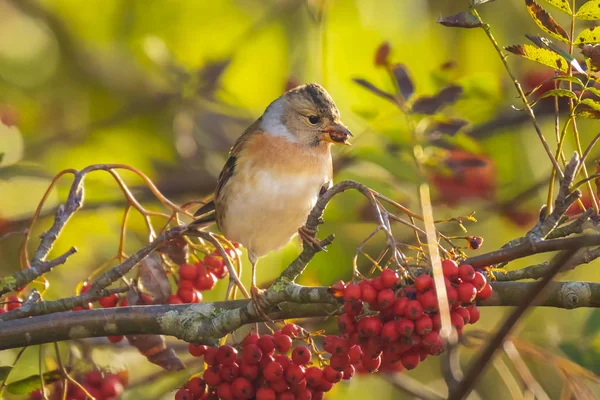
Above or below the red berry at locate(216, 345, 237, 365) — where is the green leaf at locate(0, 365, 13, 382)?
below

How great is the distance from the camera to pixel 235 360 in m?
2.49

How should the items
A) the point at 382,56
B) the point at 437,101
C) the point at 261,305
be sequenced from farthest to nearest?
the point at 382,56 → the point at 437,101 → the point at 261,305

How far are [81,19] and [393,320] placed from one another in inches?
155

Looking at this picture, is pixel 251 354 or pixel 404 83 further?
pixel 404 83

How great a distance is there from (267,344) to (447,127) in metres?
1.51

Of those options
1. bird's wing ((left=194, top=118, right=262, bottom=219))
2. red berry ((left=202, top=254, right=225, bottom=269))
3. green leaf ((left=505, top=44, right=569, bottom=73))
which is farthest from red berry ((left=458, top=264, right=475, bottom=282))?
bird's wing ((left=194, top=118, right=262, bottom=219))

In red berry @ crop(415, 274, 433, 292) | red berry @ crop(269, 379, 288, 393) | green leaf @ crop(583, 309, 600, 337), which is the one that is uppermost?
red berry @ crop(415, 274, 433, 292)

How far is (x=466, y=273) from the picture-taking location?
2.04m

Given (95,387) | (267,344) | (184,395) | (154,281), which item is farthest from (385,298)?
(95,387)

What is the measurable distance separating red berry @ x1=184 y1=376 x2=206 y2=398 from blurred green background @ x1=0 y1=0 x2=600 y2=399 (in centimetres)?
110

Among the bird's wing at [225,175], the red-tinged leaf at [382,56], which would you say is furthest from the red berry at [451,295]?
the red-tinged leaf at [382,56]

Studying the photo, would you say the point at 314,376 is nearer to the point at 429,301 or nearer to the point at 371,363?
the point at 371,363

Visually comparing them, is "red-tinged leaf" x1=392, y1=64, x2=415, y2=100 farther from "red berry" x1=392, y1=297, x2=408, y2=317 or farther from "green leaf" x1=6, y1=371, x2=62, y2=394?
"green leaf" x1=6, y1=371, x2=62, y2=394

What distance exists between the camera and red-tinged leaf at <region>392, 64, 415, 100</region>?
12.0ft
